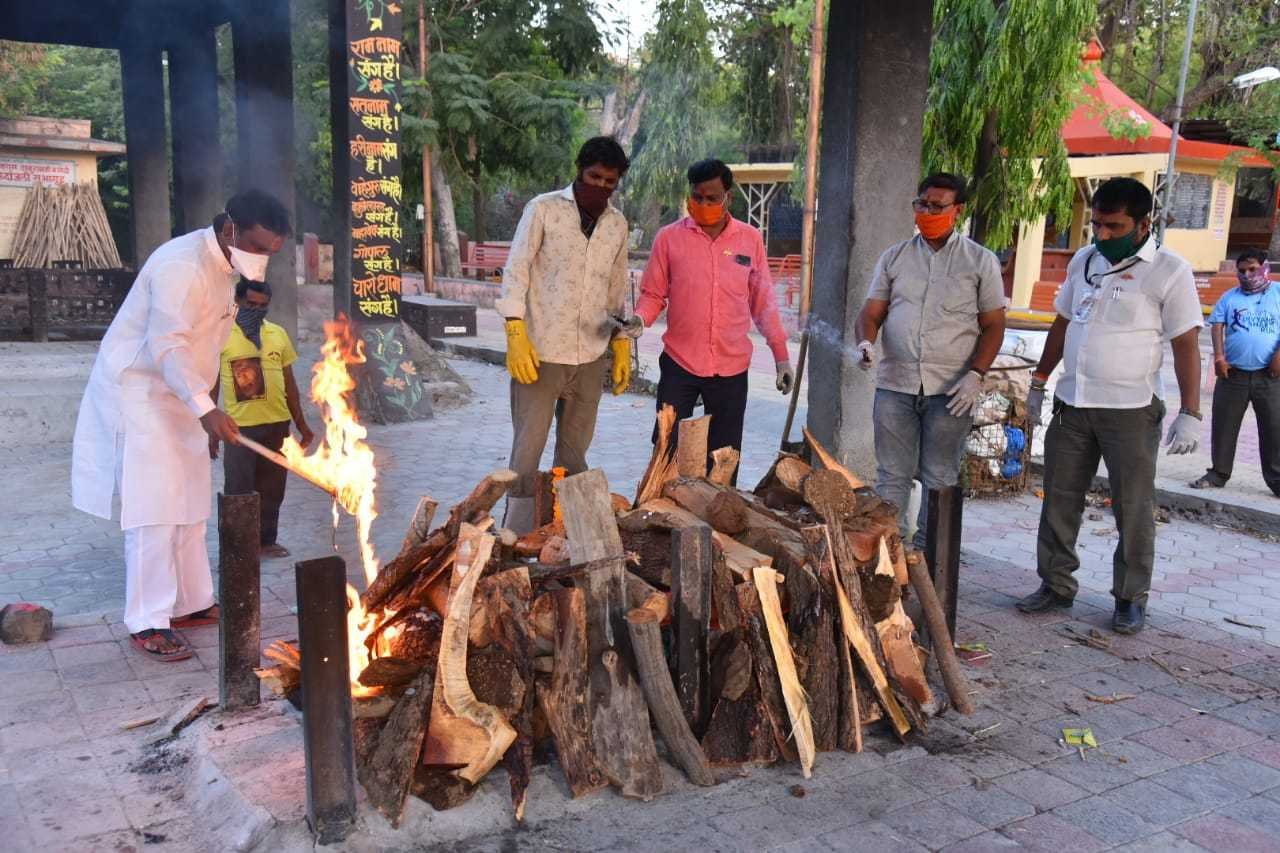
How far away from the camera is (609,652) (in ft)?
10.6

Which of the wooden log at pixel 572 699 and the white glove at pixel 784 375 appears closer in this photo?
the wooden log at pixel 572 699

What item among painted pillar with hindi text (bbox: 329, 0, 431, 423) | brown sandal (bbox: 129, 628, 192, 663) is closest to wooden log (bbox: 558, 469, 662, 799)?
brown sandal (bbox: 129, 628, 192, 663)

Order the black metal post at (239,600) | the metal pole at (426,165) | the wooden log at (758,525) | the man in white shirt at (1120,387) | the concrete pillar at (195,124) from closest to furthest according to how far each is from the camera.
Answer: the black metal post at (239,600)
the wooden log at (758,525)
the man in white shirt at (1120,387)
the concrete pillar at (195,124)
the metal pole at (426,165)

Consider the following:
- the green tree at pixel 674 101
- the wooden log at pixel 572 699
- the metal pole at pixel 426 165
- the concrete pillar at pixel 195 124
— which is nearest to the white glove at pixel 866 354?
the wooden log at pixel 572 699

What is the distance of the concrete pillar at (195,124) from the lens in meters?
11.6

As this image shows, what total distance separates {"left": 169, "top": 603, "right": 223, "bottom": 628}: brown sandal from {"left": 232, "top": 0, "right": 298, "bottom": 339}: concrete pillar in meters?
6.20

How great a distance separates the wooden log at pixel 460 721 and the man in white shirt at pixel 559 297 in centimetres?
171

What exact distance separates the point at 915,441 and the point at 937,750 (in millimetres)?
1878

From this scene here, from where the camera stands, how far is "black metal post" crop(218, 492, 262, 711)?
11.1ft

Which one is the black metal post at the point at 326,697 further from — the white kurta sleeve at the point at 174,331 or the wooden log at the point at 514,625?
the white kurta sleeve at the point at 174,331

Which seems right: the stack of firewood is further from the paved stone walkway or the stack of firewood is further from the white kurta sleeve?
the white kurta sleeve

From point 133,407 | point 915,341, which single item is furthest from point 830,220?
point 133,407

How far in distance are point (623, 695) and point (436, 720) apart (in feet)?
1.96

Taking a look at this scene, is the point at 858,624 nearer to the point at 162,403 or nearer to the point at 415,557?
the point at 415,557
